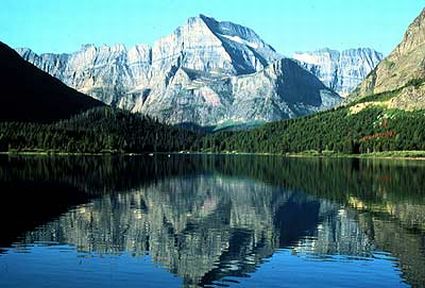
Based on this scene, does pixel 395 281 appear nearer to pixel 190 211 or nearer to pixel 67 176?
pixel 190 211

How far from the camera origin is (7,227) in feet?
256

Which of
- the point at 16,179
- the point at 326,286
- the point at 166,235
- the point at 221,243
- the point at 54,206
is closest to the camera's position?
the point at 326,286

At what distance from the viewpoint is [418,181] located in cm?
15850

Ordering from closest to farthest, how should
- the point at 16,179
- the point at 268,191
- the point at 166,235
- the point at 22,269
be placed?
the point at 22,269 < the point at 166,235 < the point at 268,191 < the point at 16,179

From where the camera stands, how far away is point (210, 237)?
75.4 metres

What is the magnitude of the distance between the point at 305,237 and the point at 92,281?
32.3 m

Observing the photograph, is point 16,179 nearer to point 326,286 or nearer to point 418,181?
point 418,181

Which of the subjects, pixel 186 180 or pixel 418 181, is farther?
pixel 186 180

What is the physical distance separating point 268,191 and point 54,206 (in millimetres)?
50430

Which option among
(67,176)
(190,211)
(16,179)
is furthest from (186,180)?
(190,211)

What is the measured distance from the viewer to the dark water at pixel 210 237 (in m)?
55.0

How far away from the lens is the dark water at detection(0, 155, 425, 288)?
55031 millimetres

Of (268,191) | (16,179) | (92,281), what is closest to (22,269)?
(92,281)

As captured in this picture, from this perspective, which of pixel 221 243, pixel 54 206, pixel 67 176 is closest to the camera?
pixel 221 243
